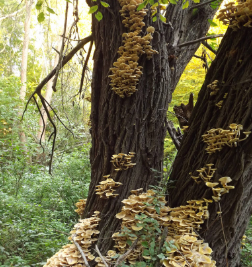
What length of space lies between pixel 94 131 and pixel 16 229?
318 centimetres

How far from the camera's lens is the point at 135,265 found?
1499 mm

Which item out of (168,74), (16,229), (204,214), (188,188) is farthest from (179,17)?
(16,229)

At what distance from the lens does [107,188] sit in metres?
2.00

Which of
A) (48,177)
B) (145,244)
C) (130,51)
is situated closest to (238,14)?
(130,51)

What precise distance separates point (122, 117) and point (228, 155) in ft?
3.17

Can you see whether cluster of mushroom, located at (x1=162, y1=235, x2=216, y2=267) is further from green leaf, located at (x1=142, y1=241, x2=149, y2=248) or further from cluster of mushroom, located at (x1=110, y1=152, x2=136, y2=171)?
cluster of mushroom, located at (x1=110, y1=152, x2=136, y2=171)

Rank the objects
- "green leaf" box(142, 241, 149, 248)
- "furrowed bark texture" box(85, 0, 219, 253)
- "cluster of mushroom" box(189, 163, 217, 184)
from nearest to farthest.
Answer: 1. "green leaf" box(142, 241, 149, 248)
2. "cluster of mushroom" box(189, 163, 217, 184)
3. "furrowed bark texture" box(85, 0, 219, 253)

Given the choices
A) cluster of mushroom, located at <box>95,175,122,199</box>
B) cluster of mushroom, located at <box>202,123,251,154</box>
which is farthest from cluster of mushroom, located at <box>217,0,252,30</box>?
cluster of mushroom, located at <box>95,175,122,199</box>

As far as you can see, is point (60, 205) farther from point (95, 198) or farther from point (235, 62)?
point (235, 62)

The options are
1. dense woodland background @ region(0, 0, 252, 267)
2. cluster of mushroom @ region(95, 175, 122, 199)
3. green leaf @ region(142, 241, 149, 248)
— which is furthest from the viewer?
dense woodland background @ region(0, 0, 252, 267)

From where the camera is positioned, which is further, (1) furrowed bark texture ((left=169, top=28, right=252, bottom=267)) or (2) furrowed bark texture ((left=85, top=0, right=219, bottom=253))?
(2) furrowed bark texture ((left=85, top=0, right=219, bottom=253))

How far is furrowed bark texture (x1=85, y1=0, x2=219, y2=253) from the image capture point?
208 cm

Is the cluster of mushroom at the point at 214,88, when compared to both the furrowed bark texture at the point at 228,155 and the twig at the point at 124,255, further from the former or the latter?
the twig at the point at 124,255

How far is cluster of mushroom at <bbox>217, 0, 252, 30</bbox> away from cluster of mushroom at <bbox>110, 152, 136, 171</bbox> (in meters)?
1.31
